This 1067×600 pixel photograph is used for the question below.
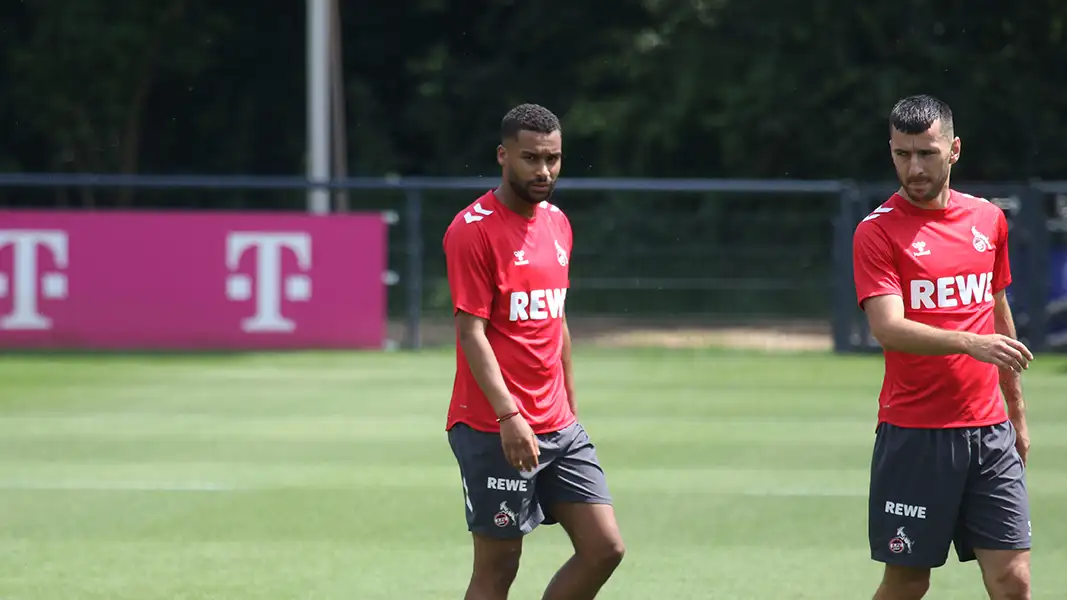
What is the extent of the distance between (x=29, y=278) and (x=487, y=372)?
15295mm

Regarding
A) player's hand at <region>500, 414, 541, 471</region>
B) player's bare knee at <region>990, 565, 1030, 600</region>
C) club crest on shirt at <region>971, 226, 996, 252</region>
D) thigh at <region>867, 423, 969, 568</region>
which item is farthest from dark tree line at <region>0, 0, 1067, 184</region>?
player's hand at <region>500, 414, 541, 471</region>

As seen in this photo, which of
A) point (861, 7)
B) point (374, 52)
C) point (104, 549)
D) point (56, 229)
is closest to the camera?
point (104, 549)

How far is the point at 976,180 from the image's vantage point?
29781 millimetres

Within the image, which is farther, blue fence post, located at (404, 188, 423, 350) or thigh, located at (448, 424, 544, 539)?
blue fence post, located at (404, 188, 423, 350)

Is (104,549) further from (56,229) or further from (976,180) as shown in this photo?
(976,180)

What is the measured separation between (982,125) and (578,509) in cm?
2503

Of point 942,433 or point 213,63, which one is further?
point 213,63

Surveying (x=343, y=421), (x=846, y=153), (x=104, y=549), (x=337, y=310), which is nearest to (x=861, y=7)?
(x=846, y=153)

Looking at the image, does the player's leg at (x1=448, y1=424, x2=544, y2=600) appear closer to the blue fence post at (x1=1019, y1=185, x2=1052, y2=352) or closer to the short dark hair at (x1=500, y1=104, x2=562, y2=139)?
the short dark hair at (x1=500, y1=104, x2=562, y2=139)

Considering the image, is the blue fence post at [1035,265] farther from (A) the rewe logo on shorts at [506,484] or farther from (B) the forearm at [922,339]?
(A) the rewe logo on shorts at [506,484]

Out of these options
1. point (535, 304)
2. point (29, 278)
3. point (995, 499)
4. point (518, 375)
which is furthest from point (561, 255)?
point (29, 278)

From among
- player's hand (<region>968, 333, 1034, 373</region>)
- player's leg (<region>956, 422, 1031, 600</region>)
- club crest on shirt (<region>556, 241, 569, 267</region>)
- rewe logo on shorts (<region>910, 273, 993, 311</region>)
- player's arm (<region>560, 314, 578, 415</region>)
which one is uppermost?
club crest on shirt (<region>556, 241, 569, 267</region>)

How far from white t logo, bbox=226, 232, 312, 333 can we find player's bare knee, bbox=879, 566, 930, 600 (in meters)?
14.6

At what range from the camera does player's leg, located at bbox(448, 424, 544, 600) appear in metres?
5.56
